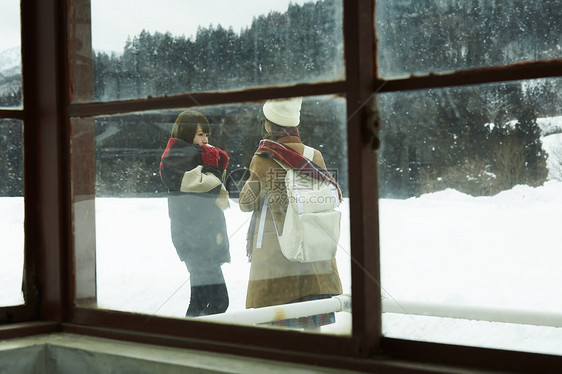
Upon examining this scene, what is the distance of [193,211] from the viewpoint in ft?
6.37

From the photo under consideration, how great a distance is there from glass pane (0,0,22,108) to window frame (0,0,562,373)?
20mm

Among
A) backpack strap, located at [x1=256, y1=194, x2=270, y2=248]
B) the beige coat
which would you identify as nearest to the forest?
the beige coat

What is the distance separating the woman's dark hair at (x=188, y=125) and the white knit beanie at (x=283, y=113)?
0.58 ft

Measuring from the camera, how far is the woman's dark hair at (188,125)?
5.56 feet

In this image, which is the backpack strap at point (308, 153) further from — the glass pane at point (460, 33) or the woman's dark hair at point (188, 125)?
the glass pane at point (460, 33)

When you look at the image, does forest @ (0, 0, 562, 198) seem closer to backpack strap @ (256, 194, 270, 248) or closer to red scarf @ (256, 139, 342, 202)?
red scarf @ (256, 139, 342, 202)

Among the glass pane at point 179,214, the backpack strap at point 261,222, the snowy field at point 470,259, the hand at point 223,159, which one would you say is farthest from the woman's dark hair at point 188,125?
the snowy field at point 470,259

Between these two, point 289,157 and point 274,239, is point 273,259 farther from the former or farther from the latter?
point 289,157

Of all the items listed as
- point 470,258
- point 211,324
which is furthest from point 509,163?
point 211,324

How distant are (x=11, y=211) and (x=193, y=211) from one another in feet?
1.67

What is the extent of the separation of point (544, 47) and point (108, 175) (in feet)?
3.68

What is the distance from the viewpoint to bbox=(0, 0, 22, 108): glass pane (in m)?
1.70

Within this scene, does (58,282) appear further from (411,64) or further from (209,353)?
(411,64)

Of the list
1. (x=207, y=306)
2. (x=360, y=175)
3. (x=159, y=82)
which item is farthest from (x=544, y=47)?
(x=207, y=306)
